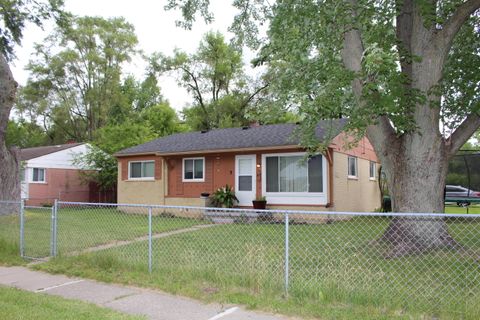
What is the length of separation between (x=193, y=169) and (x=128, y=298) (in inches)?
488

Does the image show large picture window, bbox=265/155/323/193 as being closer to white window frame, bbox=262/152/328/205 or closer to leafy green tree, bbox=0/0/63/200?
white window frame, bbox=262/152/328/205

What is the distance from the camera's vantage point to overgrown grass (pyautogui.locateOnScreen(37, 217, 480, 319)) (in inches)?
189

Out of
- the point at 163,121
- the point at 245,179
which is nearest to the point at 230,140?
the point at 245,179

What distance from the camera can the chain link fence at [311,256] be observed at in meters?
5.17

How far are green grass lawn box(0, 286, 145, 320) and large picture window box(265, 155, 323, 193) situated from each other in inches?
411

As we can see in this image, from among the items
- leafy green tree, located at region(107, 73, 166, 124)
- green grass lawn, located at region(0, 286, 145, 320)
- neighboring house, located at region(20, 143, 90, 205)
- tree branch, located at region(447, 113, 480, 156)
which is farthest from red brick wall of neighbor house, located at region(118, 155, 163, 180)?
leafy green tree, located at region(107, 73, 166, 124)

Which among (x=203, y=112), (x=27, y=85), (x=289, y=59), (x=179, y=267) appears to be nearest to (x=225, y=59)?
(x=203, y=112)

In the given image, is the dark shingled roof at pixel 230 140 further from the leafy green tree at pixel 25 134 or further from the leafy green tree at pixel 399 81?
the leafy green tree at pixel 25 134

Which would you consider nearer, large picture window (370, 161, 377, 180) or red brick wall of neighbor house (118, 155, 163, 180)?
red brick wall of neighbor house (118, 155, 163, 180)

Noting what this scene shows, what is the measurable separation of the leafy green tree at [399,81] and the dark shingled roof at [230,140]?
5.42m

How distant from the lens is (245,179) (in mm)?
16359

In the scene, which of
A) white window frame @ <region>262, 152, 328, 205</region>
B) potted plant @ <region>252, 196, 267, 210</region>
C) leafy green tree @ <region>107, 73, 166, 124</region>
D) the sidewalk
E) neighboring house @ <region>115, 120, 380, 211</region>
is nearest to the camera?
the sidewalk

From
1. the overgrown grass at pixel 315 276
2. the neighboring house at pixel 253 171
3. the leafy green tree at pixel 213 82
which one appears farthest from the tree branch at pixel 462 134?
the leafy green tree at pixel 213 82

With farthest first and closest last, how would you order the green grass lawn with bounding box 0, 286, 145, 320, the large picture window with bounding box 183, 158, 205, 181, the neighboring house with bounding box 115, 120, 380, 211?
1. the large picture window with bounding box 183, 158, 205, 181
2. the neighboring house with bounding box 115, 120, 380, 211
3. the green grass lawn with bounding box 0, 286, 145, 320
